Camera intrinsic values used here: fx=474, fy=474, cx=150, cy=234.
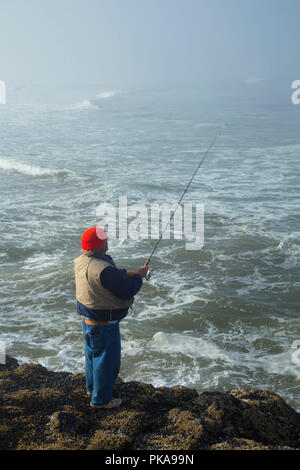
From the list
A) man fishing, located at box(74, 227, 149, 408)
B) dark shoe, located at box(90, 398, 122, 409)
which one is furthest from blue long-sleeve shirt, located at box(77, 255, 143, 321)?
dark shoe, located at box(90, 398, 122, 409)

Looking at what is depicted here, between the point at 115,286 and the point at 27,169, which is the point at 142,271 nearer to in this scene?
the point at 115,286

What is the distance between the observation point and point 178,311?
7.16 m

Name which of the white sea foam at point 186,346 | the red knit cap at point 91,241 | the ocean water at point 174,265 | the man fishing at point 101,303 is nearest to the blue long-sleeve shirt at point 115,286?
the man fishing at point 101,303

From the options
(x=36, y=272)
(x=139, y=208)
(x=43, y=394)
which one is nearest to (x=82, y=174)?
(x=139, y=208)

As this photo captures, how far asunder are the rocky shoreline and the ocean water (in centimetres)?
123

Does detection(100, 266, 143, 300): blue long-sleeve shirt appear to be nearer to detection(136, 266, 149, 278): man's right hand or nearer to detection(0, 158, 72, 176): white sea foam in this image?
detection(136, 266, 149, 278): man's right hand

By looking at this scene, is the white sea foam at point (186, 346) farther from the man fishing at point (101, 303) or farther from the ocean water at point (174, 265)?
the man fishing at point (101, 303)

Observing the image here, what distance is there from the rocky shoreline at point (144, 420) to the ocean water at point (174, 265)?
123cm

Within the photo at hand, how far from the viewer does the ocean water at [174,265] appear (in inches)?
228

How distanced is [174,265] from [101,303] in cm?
554

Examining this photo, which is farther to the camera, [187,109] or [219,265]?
[187,109]

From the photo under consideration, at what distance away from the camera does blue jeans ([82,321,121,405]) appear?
359 cm

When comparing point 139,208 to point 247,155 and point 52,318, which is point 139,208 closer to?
point 52,318

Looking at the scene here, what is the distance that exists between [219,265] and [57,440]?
609 cm
